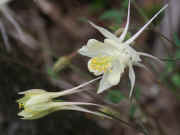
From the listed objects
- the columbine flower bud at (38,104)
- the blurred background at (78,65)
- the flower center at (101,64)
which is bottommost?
the columbine flower bud at (38,104)

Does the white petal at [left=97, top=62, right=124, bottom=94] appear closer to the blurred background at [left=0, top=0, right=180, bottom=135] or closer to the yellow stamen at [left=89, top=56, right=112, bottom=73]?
the yellow stamen at [left=89, top=56, right=112, bottom=73]

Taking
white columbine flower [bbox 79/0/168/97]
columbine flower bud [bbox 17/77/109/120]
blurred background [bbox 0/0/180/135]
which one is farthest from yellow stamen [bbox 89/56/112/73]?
blurred background [bbox 0/0/180/135]

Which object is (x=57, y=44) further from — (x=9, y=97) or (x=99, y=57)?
(x=99, y=57)

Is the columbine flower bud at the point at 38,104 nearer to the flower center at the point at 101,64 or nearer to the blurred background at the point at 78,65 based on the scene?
the flower center at the point at 101,64

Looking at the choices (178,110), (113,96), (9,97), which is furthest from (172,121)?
(9,97)

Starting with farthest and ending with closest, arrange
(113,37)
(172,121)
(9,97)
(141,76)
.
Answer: (141,76) < (172,121) < (9,97) < (113,37)

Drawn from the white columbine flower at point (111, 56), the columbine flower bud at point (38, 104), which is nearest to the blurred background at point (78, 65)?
the white columbine flower at point (111, 56)

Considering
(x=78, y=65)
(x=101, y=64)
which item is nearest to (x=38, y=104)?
(x=101, y=64)
